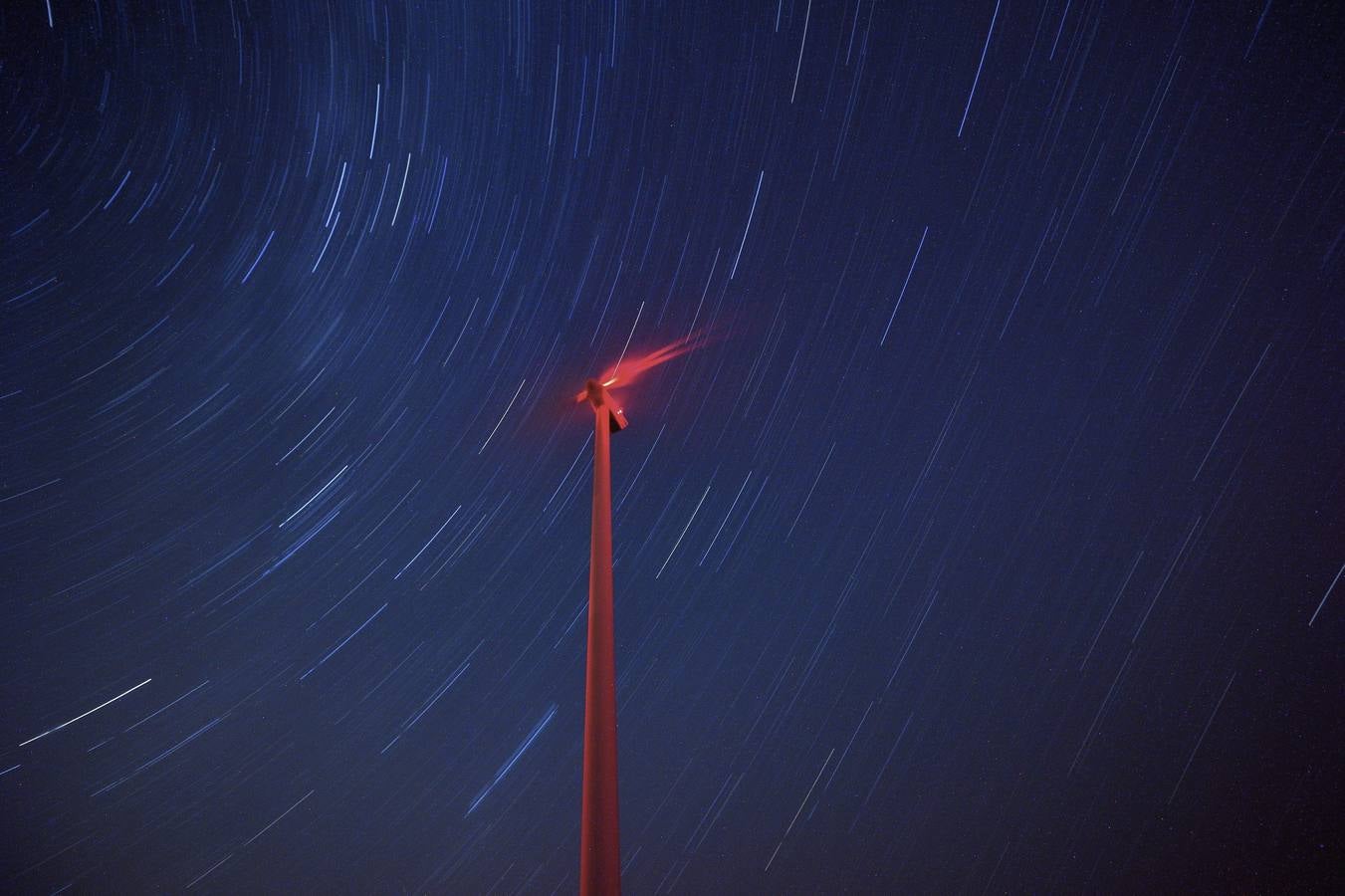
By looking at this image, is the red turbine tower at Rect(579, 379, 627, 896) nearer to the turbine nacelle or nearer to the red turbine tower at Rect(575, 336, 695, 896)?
the red turbine tower at Rect(575, 336, 695, 896)

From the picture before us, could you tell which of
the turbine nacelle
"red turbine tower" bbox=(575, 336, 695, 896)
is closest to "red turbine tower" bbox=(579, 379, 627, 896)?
"red turbine tower" bbox=(575, 336, 695, 896)

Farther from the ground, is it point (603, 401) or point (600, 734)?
point (603, 401)

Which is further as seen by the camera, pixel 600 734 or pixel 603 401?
pixel 603 401

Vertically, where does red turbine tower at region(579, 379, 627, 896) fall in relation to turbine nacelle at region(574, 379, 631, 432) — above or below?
below

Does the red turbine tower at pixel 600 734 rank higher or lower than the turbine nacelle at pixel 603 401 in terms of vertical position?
lower

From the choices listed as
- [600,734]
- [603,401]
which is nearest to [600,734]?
[600,734]

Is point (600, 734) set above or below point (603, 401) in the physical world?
below

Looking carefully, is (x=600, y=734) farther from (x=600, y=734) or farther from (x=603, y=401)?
(x=603, y=401)

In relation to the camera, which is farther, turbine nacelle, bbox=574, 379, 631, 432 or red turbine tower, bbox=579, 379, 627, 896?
turbine nacelle, bbox=574, 379, 631, 432

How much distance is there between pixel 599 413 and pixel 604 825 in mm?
4330

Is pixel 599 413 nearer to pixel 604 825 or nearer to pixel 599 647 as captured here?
pixel 599 647

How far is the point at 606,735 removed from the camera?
5004 mm

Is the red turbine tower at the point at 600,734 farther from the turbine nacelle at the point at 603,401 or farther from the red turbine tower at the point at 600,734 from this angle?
the turbine nacelle at the point at 603,401

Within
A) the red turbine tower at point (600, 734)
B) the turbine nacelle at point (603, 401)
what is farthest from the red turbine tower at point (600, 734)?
the turbine nacelle at point (603, 401)
